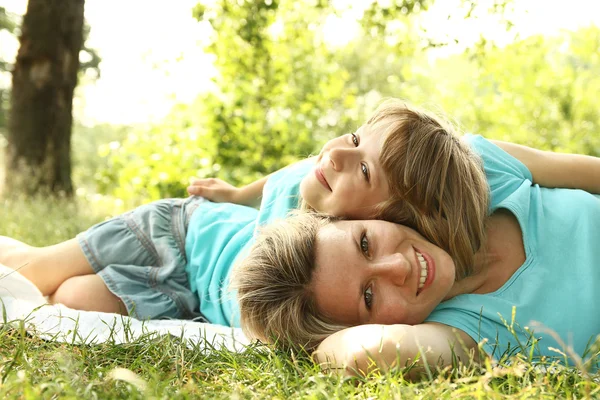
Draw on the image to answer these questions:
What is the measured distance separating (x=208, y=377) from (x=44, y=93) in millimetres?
6226

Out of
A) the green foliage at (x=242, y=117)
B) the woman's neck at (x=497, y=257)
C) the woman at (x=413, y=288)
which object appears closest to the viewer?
the woman at (x=413, y=288)

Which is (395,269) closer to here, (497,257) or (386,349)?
(386,349)

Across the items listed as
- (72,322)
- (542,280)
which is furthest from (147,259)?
(542,280)

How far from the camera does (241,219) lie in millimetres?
3395

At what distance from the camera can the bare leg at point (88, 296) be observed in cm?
296

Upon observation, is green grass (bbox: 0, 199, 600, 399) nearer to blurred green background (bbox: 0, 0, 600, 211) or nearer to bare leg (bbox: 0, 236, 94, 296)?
bare leg (bbox: 0, 236, 94, 296)

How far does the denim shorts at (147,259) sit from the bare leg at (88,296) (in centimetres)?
5

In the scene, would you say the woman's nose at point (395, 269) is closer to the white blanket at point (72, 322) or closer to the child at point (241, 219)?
the child at point (241, 219)

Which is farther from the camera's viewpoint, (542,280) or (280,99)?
(280,99)

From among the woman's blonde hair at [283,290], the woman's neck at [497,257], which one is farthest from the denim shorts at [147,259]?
the woman's neck at [497,257]

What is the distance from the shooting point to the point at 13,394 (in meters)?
1.35

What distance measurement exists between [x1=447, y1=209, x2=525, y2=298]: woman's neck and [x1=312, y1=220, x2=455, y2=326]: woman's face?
0.68 ft

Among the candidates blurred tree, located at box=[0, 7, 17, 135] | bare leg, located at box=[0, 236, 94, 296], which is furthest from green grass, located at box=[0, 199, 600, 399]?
blurred tree, located at box=[0, 7, 17, 135]

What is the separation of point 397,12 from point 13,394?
24.2 ft
